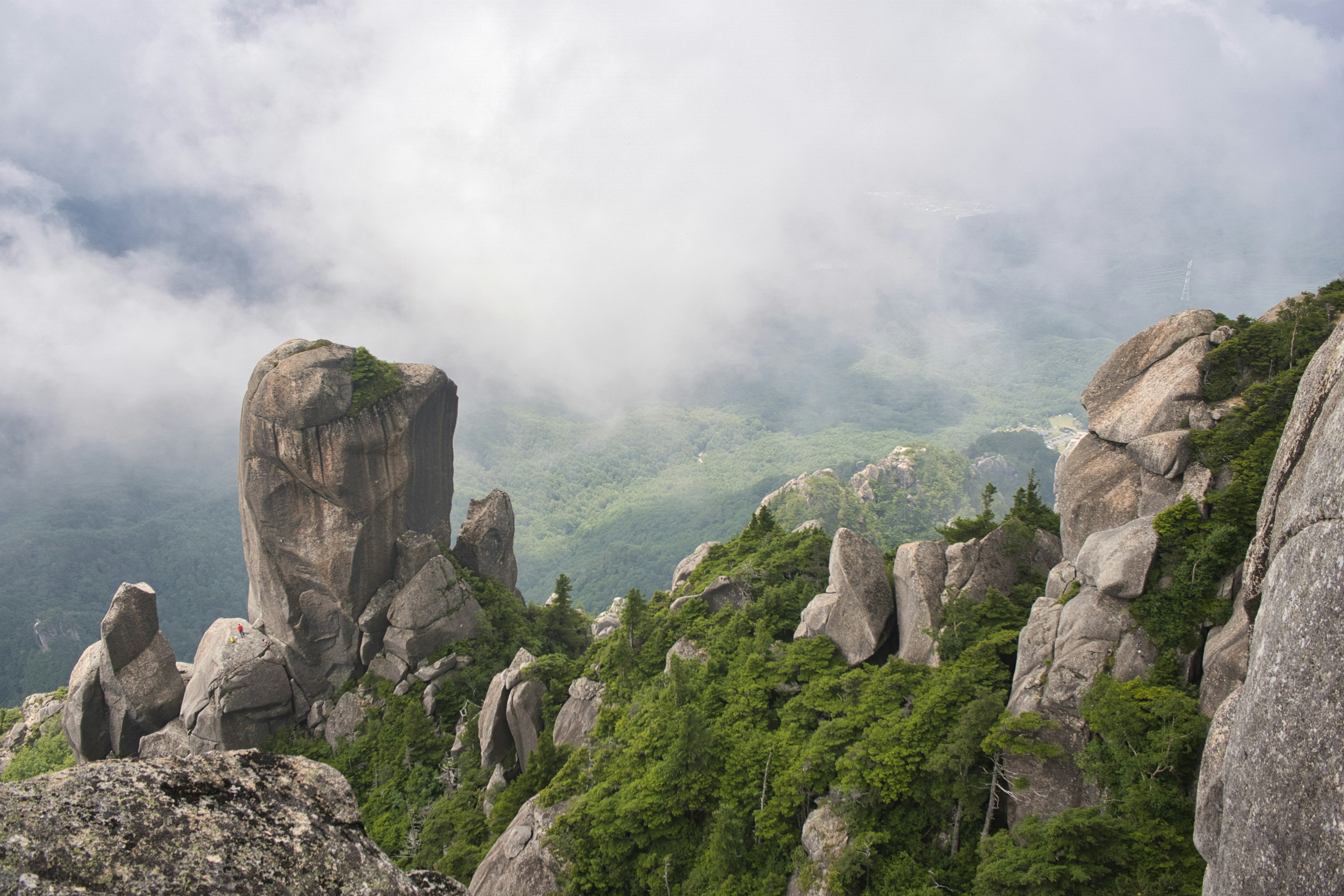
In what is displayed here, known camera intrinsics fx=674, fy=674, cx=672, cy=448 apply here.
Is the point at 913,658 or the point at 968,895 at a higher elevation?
the point at 913,658

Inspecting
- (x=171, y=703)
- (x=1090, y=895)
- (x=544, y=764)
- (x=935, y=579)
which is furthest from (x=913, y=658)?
(x=171, y=703)

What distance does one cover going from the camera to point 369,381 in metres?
54.5

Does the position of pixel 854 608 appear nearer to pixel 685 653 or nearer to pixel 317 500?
pixel 685 653

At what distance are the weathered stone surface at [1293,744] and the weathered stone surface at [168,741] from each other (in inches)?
2444

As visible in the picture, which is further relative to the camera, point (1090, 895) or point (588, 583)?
point (588, 583)

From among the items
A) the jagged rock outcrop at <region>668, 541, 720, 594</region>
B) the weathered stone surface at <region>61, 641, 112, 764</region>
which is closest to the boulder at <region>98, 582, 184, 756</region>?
the weathered stone surface at <region>61, 641, 112, 764</region>

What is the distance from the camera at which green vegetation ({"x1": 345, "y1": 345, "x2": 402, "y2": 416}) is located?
2101 inches

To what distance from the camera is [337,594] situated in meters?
53.2

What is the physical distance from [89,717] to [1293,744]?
234ft

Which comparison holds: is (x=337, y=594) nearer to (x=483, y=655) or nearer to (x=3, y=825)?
(x=483, y=655)

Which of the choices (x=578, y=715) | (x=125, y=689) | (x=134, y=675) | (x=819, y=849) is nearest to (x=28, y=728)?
(x=125, y=689)

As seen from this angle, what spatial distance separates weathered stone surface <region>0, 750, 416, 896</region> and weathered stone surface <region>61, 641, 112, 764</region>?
61651 millimetres

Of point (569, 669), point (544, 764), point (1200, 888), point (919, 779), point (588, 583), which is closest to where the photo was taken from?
point (1200, 888)

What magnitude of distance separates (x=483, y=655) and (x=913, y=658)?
35.4 meters
